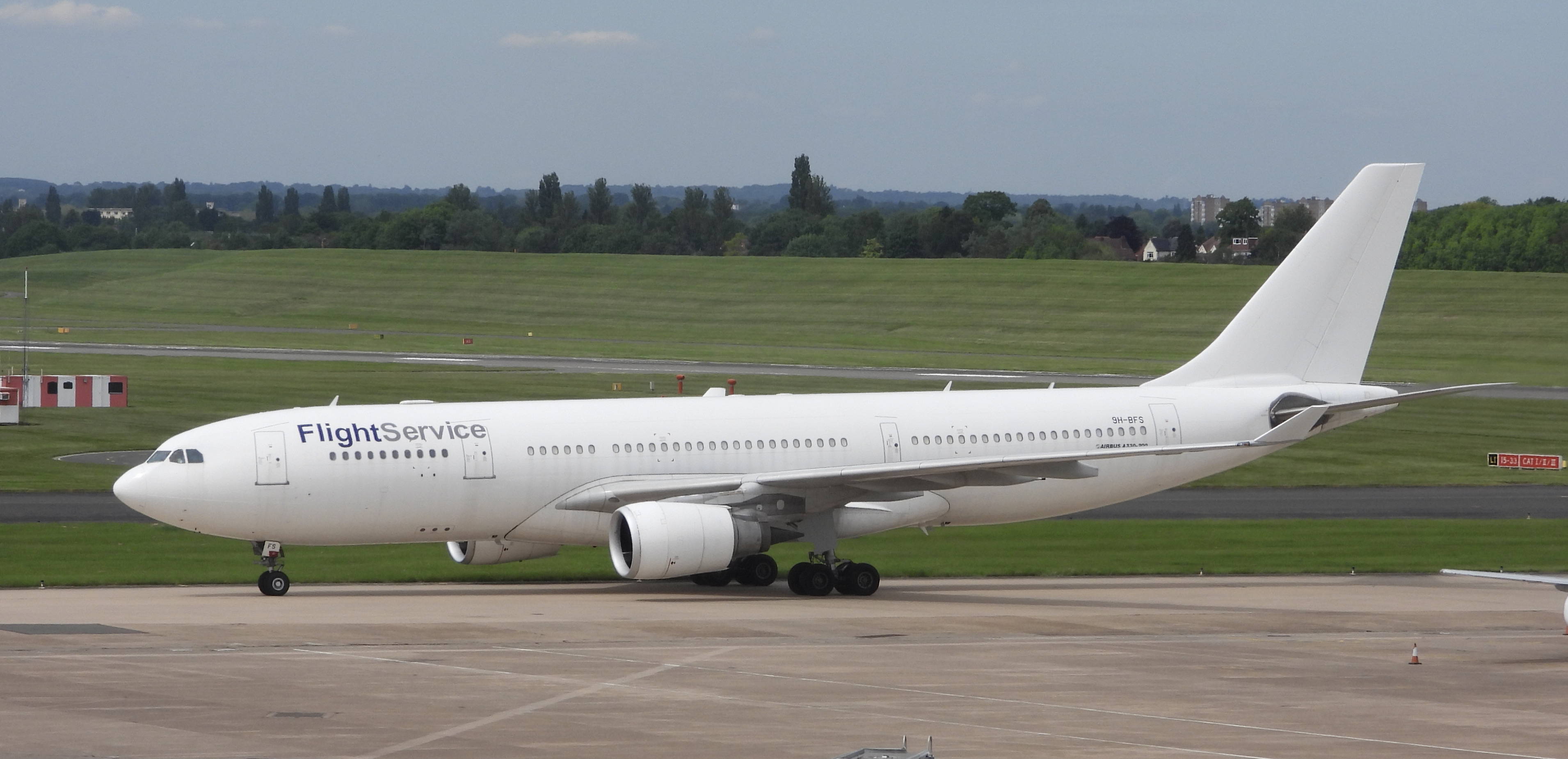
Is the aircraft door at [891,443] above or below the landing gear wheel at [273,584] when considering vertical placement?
above

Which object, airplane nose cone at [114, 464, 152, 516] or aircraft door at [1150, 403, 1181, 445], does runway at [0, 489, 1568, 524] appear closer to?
aircraft door at [1150, 403, 1181, 445]

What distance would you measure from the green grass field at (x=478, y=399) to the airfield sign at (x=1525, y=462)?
41 centimetres

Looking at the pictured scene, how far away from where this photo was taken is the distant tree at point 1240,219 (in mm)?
191750

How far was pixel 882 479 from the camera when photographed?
3341 cm

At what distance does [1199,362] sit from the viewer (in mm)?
39094

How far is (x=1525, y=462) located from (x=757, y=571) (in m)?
31.9

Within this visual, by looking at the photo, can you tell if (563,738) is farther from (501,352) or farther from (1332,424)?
(501,352)

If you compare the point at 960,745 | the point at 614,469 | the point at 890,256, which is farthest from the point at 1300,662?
the point at 890,256

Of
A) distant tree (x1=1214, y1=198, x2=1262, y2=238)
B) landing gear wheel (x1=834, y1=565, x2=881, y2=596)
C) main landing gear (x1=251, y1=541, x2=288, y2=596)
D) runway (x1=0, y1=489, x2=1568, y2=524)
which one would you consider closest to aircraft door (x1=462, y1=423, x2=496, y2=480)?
main landing gear (x1=251, y1=541, x2=288, y2=596)

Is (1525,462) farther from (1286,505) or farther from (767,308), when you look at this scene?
(767,308)

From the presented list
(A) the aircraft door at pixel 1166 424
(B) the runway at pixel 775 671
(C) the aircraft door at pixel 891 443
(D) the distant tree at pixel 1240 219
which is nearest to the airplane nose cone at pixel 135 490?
(B) the runway at pixel 775 671

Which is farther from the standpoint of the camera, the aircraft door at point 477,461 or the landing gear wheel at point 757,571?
the landing gear wheel at point 757,571

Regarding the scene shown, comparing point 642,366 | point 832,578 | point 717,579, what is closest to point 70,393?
point 642,366

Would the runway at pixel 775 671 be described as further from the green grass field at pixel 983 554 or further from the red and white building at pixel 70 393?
the red and white building at pixel 70 393
